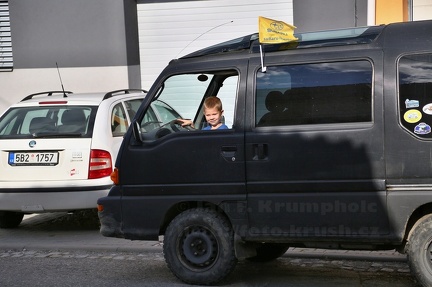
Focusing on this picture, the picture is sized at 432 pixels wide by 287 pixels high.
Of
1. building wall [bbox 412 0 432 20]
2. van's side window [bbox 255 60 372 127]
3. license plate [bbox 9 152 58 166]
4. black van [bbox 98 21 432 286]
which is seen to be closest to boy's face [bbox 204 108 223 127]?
black van [bbox 98 21 432 286]

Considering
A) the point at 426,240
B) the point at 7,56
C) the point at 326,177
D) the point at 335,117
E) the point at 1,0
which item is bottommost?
the point at 426,240

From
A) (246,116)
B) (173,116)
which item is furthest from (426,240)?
(173,116)

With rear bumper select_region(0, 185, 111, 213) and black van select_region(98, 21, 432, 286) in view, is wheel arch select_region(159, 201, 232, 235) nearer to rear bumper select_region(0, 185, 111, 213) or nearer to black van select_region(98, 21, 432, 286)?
black van select_region(98, 21, 432, 286)

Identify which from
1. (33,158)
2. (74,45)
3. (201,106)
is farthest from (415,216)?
(74,45)

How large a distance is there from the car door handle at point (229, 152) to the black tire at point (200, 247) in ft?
1.72

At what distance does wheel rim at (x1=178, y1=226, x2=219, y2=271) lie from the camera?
6785 millimetres

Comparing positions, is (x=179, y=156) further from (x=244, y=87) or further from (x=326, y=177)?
(x=326, y=177)

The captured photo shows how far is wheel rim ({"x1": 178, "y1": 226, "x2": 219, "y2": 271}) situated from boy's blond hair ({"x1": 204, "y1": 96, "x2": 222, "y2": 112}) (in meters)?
1.09

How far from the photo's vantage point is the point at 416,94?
20.0 ft

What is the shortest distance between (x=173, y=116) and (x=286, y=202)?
283cm

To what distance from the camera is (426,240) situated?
6.11 m

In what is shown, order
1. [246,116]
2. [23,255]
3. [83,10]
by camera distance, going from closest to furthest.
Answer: [246,116]
[23,255]
[83,10]

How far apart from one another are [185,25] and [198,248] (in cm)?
913

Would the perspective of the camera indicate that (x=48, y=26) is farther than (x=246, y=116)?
Yes
